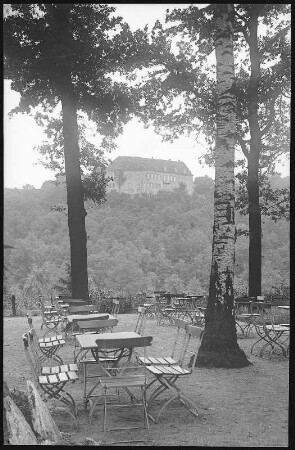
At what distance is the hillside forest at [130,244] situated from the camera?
32438 mm

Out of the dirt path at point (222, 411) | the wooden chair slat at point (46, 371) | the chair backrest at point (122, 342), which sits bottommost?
the dirt path at point (222, 411)

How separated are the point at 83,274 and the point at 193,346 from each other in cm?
483

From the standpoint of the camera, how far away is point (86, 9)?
1442cm

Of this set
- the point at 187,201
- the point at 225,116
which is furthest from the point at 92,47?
the point at 187,201

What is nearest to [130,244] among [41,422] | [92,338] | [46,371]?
[92,338]

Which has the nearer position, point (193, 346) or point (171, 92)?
point (193, 346)

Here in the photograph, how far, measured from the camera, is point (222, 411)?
20.5 ft

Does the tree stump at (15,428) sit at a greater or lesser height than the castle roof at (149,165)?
lesser

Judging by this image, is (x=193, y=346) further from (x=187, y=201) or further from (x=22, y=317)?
(x=187, y=201)

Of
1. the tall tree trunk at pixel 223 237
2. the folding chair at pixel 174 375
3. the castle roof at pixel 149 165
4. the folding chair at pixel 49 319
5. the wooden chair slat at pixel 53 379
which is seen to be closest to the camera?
the wooden chair slat at pixel 53 379

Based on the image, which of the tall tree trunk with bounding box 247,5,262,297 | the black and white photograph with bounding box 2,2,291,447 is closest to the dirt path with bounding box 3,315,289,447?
the black and white photograph with bounding box 2,2,291,447

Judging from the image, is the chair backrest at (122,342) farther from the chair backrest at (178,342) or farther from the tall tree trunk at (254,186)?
the tall tree trunk at (254,186)

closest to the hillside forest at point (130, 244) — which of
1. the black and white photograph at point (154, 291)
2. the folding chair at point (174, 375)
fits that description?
the black and white photograph at point (154, 291)

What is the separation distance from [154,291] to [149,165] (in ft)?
325
